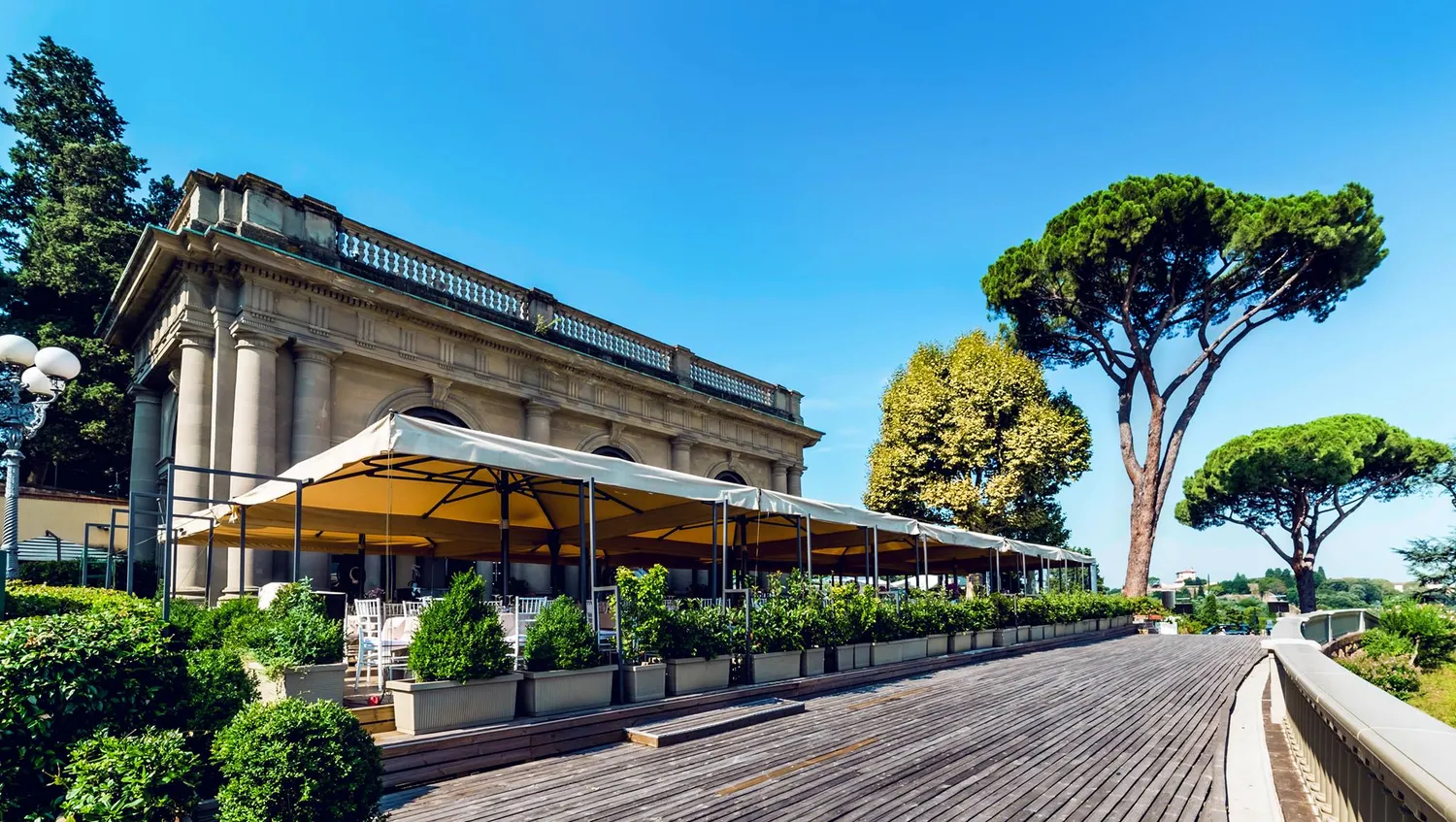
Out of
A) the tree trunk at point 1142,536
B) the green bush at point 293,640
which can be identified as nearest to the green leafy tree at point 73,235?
the green bush at point 293,640

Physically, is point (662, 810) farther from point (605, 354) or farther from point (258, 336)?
point (605, 354)

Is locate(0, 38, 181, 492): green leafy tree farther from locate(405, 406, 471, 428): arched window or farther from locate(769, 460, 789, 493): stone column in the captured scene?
locate(769, 460, 789, 493): stone column

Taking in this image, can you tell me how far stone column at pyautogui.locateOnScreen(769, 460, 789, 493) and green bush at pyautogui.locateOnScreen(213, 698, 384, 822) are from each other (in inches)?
899

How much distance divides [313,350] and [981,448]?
2191 centimetres

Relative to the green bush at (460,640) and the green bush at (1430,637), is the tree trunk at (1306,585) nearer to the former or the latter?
the green bush at (1430,637)

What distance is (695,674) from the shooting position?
9438mm

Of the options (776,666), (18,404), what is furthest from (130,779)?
(776,666)

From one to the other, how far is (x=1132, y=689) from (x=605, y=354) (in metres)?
14.2

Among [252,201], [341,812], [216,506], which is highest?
[252,201]

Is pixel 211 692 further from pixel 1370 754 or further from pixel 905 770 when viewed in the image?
pixel 1370 754

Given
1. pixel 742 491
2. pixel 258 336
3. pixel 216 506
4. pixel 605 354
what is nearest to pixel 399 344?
pixel 258 336

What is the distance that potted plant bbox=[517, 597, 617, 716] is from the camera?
24.6 feet

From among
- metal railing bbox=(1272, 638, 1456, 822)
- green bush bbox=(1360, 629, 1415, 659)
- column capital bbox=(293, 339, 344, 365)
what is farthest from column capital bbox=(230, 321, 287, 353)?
green bush bbox=(1360, 629, 1415, 659)

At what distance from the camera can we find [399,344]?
16234 mm
